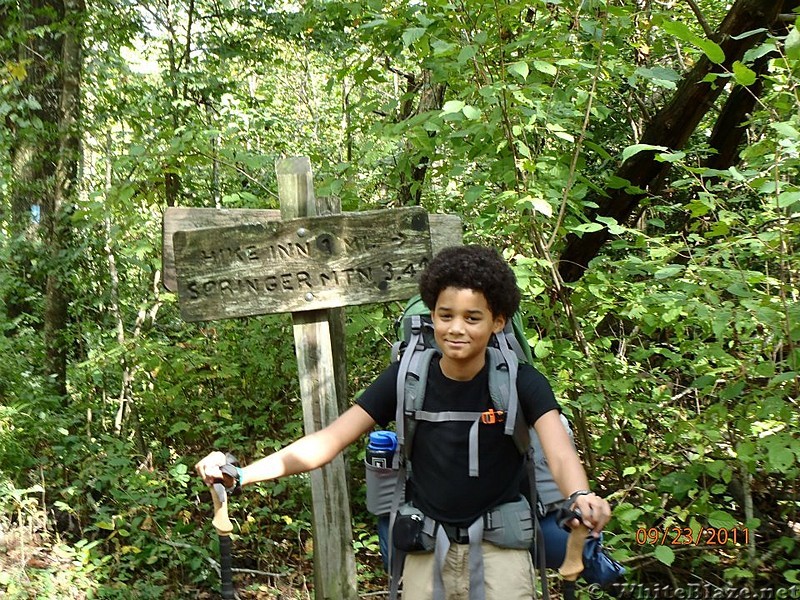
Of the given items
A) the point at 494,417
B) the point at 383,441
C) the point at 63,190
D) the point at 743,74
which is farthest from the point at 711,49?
the point at 63,190

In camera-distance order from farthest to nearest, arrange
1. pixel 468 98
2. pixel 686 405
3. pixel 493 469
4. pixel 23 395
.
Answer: pixel 23 395, pixel 686 405, pixel 468 98, pixel 493 469

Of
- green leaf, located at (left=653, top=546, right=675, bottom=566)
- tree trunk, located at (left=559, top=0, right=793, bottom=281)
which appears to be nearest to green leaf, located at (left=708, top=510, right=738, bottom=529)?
green leaf, located at (left=653, top=546, right=675, bottom=566)

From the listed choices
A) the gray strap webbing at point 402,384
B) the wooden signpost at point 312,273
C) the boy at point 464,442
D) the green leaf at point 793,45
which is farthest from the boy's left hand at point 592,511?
the green leaf at point 793,45

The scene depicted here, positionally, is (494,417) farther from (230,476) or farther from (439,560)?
(230,476)

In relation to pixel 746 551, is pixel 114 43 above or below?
above

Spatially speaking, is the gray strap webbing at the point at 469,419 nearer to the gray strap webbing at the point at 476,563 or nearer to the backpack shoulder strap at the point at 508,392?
the backpack shoulder strap at the point at 508,392

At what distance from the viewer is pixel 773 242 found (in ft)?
11.8

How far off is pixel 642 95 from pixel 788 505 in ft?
13.6

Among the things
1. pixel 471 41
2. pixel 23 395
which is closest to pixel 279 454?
pixel 471 41

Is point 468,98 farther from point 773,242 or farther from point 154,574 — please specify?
point 154,574

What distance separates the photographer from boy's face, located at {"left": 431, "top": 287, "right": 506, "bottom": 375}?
2256 millimetres

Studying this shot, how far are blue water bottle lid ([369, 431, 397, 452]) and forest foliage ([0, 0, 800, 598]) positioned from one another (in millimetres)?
1352

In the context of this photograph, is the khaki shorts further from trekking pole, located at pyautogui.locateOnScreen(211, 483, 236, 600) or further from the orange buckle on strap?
trekking pole, located at pyautogui.locateOnScreen(211, 483, 236, 600)

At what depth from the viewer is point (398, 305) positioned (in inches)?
175
